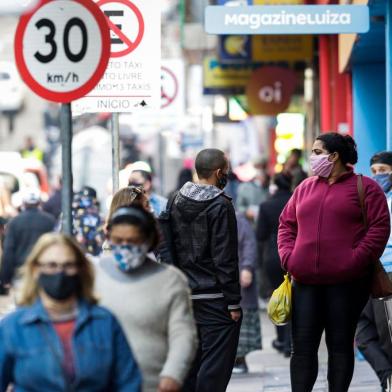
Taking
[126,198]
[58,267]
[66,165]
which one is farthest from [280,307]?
[58,267]

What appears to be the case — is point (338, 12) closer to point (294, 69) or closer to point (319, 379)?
point (319, 379)

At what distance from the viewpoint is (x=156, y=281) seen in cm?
671

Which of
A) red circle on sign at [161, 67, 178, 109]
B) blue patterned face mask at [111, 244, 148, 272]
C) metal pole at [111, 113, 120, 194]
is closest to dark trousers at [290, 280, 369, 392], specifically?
metal pole at [111, 113, 120, 194]

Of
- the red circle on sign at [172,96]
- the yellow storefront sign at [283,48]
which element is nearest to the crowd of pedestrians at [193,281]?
the red circle on sign at [172,96]

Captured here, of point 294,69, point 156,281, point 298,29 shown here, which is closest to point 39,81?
point 156,281

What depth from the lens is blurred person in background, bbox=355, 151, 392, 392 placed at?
11102 millimetres

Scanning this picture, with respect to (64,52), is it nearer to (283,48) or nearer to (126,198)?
(126,198)

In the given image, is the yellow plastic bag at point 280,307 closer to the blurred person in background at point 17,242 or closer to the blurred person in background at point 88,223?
the blurred person in background at point 88,223

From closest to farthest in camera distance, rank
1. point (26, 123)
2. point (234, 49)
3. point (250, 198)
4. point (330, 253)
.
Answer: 1. point (330, 253)
2. point (250, 198)
3. point (234, 49)
4. point (26, 123)

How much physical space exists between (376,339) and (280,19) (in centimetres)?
305

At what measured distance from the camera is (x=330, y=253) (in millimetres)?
9352

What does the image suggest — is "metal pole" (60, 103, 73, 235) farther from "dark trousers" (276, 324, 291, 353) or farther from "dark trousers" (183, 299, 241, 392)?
"dark trousers" (276, 324, 291, 353)

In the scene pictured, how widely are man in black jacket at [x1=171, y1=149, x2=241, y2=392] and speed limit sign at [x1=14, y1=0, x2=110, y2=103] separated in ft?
4.28

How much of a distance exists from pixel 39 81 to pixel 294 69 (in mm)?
19817
